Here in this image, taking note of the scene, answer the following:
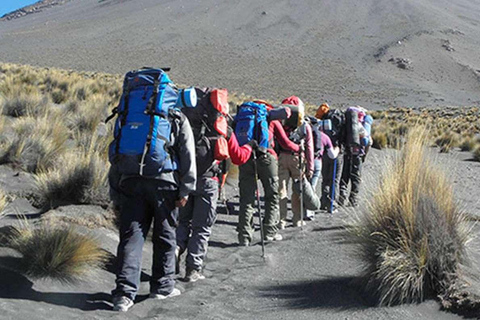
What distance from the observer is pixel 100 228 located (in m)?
6.54

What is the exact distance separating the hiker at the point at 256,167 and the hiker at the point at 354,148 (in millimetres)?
2450

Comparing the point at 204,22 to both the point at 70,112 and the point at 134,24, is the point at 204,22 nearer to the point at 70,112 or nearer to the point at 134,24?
the point at 134,24

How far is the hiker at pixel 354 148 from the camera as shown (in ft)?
30.9

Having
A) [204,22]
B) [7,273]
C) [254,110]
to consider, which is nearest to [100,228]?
[7,273]

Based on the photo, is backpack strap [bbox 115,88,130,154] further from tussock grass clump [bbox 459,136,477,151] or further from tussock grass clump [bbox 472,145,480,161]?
tussock grass clump [bbox 459,136,477,151]

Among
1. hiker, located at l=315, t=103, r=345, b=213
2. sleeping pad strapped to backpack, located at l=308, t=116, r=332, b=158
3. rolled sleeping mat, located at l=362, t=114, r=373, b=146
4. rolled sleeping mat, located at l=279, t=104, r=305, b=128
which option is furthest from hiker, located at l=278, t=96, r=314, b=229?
rolled sleeping mat, located at l=362, t=114, r=373, b=146

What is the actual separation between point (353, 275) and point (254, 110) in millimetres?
2202

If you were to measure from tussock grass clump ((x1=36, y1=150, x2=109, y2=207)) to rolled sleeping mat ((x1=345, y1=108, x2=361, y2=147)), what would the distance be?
397cm

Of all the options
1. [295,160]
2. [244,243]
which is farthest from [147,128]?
[295,160]

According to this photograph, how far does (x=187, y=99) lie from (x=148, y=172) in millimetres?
892

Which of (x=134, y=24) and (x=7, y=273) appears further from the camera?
(x=134, y=24)

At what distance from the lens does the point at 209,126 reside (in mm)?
5676

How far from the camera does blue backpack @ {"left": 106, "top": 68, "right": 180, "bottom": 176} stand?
4754 millimetres

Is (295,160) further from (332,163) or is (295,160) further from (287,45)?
(287,45)
